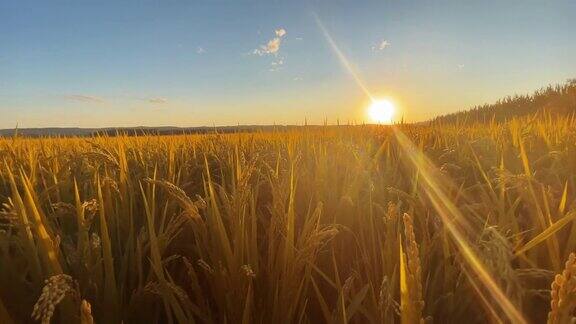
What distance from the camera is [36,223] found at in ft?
2.83

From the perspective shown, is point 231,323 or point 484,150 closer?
point 231,323

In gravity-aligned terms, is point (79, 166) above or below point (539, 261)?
above

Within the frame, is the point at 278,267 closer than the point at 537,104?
Yes

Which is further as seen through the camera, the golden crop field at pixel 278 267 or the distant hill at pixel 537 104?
the distant hill at pixel 537 104

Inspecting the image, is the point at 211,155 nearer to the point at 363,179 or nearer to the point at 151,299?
the point at 363,179

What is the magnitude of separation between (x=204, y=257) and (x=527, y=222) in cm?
126

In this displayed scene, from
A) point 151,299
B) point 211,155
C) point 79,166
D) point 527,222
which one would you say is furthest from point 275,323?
point 211,155

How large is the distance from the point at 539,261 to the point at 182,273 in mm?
1074

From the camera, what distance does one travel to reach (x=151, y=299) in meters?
1.04

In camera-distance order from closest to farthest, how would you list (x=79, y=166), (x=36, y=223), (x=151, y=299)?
(x=36, y=223)
(x=151, y=299)
(x=79, y=166)

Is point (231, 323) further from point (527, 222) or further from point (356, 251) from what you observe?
point (527, 222)

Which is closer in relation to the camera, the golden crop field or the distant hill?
the golden crop field

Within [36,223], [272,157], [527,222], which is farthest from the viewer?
[272,157]

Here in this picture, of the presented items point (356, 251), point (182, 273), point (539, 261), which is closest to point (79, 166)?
point (182, 273)
